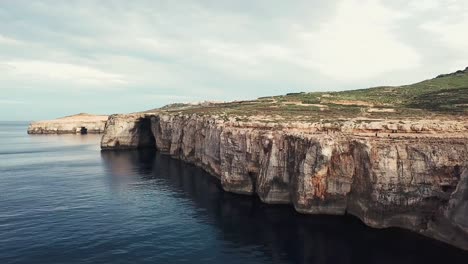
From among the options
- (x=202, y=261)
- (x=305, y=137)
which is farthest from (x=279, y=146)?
(x=202, y=261)

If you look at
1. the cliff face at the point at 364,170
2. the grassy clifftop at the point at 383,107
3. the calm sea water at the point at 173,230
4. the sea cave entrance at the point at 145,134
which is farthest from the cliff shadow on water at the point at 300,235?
the sea cave entrance at the point at 145,134

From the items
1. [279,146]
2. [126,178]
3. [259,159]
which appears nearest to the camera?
[279,146]

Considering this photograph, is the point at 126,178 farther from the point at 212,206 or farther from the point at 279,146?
the point at 279,146

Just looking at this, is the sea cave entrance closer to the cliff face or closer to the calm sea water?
the calm sea water

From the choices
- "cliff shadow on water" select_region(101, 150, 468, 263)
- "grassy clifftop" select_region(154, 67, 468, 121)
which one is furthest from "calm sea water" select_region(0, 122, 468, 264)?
"grassy clifftop" select_region(154, 67, 468, 121)

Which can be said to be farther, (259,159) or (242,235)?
(259,159)

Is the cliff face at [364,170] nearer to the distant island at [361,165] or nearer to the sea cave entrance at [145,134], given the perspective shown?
the distant island at [361,165]
